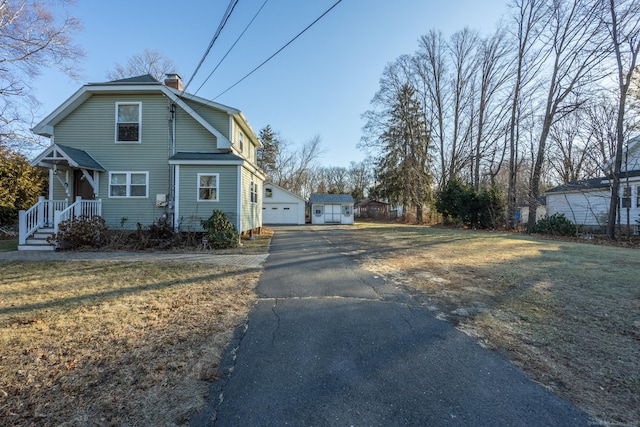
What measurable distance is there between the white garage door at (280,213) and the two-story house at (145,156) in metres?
20.0

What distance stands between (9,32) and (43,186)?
7.70 meters

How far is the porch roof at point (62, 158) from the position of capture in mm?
10519

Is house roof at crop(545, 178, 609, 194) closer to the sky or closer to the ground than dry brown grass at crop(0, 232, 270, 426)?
closer to the sky

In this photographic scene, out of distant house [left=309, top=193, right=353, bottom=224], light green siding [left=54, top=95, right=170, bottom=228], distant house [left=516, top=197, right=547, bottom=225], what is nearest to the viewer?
light green siding [left=54, top=95, right=170, bottom=228]

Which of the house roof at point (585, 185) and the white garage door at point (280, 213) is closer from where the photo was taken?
the house roof at point (585, 185)

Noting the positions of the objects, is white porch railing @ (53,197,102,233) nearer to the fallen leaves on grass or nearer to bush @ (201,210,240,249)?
bush @ (201,210,240,249)

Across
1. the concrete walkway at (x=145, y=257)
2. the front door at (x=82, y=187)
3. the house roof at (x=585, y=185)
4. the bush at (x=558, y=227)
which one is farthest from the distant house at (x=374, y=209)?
the concrete walkway at (x=145, y=257)

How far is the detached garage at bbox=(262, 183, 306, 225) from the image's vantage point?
3250cm

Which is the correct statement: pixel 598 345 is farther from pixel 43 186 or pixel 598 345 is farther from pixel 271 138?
pixel 271 138

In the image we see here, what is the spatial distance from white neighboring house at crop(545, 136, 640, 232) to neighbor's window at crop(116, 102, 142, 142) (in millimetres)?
24588

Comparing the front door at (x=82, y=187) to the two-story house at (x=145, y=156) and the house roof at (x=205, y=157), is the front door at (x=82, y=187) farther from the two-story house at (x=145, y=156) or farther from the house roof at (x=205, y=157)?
the house roof at (x=205, y=157)

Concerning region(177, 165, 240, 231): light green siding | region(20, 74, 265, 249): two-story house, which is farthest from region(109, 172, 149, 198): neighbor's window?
region(177, 165, 240, 231): light green siding

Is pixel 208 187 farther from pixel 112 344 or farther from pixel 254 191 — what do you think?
pixel 112 344

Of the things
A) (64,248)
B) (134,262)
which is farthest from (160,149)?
(134,262)
